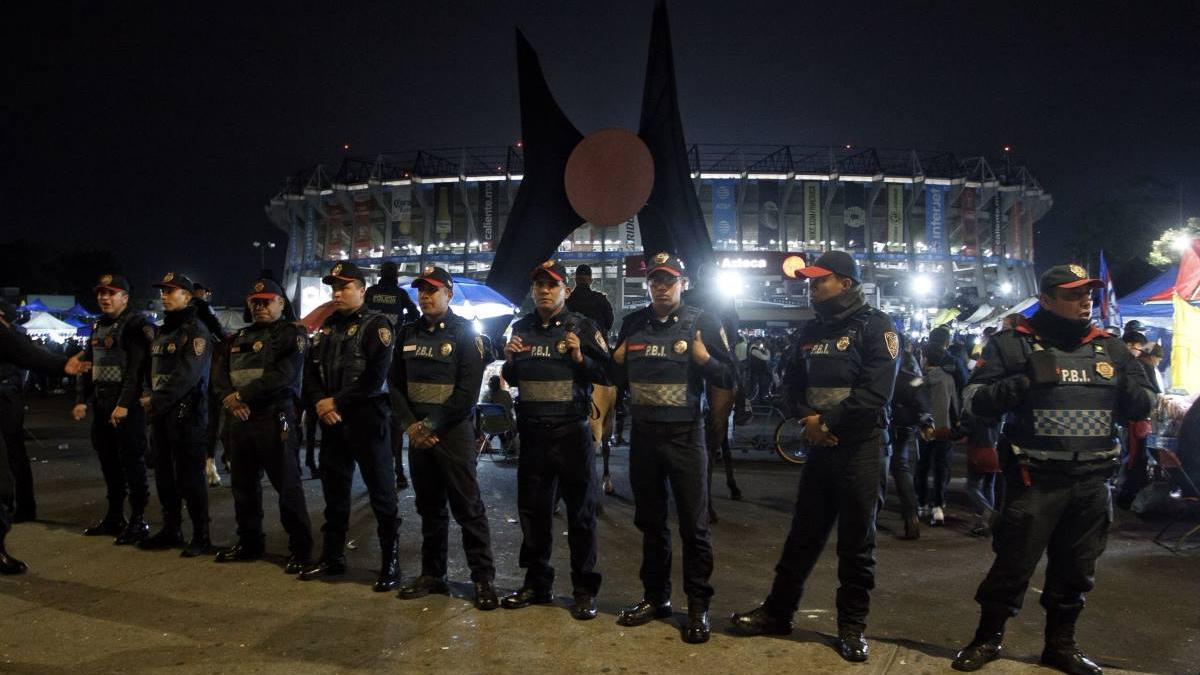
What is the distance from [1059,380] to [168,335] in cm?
609

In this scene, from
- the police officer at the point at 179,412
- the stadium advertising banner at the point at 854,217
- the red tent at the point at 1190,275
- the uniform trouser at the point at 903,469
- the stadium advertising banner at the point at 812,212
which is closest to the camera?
the police officer at the point at 179,412

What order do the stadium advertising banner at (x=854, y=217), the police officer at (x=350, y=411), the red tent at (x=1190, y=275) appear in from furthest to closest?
the stadium advertising banner at (x=854, y=217) → the red tent at (x=1190, y=275) → the police officer at (x=350, y=411)

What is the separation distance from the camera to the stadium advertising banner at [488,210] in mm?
43312

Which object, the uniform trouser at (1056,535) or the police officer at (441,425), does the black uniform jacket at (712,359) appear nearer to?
the police officer at (441,425)

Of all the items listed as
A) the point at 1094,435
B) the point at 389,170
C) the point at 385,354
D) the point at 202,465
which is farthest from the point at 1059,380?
the point at 389,170

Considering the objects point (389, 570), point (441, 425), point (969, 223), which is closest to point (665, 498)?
point (441, 425)

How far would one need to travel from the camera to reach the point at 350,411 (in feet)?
16.9

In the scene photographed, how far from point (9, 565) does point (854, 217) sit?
43033 millimetres

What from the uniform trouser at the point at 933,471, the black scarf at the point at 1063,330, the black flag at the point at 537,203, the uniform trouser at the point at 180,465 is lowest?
the uniform trouser at the point at 933,471

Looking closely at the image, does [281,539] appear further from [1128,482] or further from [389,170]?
[389,170]

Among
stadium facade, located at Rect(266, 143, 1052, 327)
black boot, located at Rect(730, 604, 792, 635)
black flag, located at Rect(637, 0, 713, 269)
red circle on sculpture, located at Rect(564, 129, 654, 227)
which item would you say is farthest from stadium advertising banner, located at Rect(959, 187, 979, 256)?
black boot, located at Rect(730, 604, 792, 635)

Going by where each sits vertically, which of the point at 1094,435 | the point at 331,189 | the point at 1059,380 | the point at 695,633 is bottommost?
the point at 695,633

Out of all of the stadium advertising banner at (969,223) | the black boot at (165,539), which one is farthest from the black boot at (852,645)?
the stadium advertising banner at (969,223)

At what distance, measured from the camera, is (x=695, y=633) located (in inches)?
159
